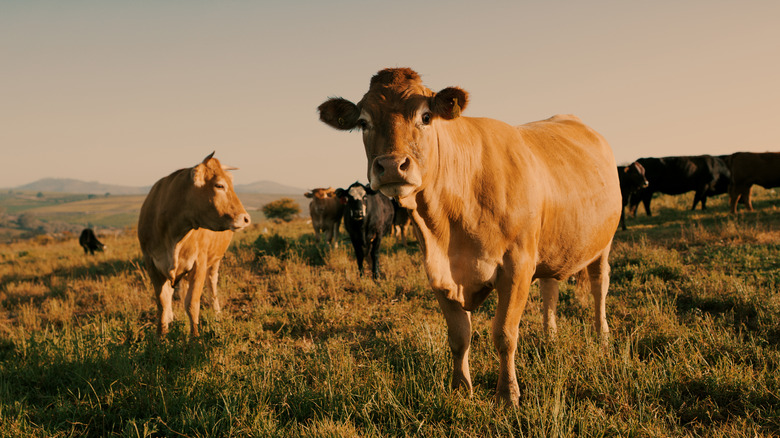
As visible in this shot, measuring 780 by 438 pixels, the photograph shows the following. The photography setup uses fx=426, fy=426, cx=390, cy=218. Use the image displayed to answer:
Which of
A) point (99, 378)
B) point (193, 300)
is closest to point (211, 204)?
point (193, 300)

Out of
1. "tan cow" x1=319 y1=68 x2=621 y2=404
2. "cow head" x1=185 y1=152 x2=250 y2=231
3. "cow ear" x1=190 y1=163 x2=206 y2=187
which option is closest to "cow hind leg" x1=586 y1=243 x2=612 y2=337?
"tan cow" x1=319 y1=68 x2=621 y2=404

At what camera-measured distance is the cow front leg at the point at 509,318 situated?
333 cm

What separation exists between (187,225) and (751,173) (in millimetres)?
16880

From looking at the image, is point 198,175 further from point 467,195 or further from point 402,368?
point 467,195

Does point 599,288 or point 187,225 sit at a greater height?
point 187,225

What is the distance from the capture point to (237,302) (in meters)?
7.90

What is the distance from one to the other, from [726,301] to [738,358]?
1.87 metres

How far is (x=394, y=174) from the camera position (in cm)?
261

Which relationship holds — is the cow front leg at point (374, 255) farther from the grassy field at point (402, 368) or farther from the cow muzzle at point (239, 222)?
the cow muzzle at point (239, 222)

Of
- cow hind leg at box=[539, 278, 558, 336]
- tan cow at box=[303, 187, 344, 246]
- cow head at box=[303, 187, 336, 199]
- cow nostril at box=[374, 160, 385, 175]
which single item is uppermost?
cow nostril at box=[374, 160, 385, 175]

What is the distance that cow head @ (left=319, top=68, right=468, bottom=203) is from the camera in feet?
8.75

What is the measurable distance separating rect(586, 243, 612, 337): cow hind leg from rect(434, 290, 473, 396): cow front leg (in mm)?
2105

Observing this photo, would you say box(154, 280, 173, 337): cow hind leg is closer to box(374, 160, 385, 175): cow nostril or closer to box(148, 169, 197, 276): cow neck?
box(148, 169, 197, 276): cow neck

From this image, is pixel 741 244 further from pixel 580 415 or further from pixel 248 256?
pixel 248 256
